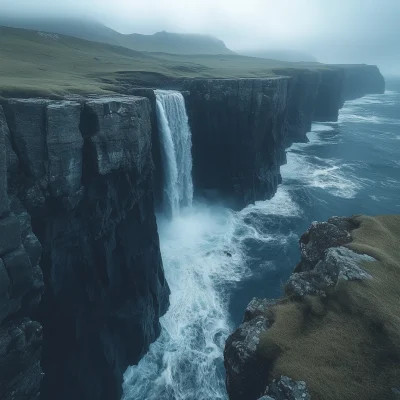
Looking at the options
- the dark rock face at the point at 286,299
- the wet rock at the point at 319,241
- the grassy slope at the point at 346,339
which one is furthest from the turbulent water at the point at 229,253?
the grassy slope at the point at 346,339

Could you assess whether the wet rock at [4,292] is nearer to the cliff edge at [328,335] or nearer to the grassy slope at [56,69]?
the cliff edge at [328,335]

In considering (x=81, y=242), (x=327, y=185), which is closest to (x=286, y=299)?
(x=81, y=242)

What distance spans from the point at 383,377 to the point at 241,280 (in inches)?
1156

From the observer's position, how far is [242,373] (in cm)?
1291

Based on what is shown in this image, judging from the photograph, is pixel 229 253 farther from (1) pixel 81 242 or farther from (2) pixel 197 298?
(1) pixel 81 242

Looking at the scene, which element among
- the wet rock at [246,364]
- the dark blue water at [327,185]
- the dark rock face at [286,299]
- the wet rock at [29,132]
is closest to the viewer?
the dark rock face at [286,299]

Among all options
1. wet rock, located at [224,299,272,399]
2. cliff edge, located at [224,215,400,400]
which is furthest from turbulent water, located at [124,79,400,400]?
cliff edge, located at [224,215,400,400]

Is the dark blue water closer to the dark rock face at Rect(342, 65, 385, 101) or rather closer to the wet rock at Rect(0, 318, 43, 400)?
the wet rock at Rect(0, 318, 43, 400)

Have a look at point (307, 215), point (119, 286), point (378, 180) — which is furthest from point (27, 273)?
point (378, 180)

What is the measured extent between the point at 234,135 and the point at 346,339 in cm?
4391

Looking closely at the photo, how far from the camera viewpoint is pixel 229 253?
45062 mm

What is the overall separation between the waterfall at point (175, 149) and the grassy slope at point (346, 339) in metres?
29.7

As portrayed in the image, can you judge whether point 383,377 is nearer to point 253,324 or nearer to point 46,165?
point 253,324

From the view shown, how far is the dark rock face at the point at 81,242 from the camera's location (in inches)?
832
